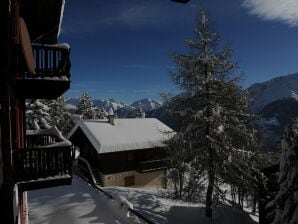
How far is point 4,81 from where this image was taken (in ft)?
20.9

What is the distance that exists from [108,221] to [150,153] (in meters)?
16.9

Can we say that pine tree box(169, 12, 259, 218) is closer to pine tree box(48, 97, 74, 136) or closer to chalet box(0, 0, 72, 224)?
chalet box(0, 0, 72, 224)

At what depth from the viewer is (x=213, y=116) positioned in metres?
17.4

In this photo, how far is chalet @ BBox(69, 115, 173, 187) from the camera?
28422 millimetres

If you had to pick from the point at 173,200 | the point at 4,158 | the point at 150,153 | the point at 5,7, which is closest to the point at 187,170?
the point at 173,200

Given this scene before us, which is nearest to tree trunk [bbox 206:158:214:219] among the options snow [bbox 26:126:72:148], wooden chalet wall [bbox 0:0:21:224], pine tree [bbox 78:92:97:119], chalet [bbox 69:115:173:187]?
snow [bbox 26:126:72:148]

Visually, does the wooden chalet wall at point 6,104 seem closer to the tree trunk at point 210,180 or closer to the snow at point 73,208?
the snow at point 73,208

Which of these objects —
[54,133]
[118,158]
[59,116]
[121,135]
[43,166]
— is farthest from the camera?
[59,116]

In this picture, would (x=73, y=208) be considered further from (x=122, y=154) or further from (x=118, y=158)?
(x=122, y=154)

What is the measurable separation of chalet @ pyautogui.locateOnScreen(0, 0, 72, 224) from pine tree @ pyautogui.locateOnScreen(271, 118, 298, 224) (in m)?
6.06

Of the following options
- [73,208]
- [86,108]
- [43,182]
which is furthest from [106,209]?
[86,108]

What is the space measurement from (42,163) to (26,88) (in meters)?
2.31

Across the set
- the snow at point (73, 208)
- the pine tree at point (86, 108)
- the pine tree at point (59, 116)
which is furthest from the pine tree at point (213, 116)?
the pine tree at point (86, 108)

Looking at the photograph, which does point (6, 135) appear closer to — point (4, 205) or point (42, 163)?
point (4, 205)
